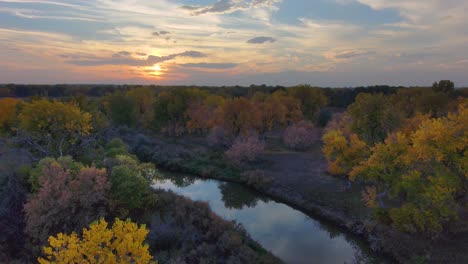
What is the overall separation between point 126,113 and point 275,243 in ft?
155

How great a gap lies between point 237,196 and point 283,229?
330 inches

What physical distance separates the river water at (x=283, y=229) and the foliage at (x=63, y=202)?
33.1ft

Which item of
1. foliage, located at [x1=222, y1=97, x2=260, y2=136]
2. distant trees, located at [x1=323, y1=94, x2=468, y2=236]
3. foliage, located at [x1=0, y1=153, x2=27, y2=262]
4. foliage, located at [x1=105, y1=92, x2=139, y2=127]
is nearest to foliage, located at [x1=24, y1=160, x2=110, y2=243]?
foliage, located at [x1=0, y1=153, x2=27, y2=262]

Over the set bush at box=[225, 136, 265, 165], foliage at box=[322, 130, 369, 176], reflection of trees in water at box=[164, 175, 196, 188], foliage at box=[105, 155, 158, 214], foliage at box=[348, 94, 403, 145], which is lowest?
reflection of trees in water at box=[164, 175, 196, 188]

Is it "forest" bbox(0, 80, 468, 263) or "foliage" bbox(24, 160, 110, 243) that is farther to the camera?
"foliage" bbox(24, 160, 110, 243)

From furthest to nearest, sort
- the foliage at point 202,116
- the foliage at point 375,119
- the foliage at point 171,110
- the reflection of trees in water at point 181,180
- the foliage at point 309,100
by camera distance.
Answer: the foliage at point 309,100
the foliage at point 171,110
the foliage at point 202,116
the reflection of trees in water at point 181,180
the foliage at point 375,119

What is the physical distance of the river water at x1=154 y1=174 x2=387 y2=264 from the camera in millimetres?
20672

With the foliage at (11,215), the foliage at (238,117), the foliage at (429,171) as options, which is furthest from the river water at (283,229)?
the foliage at (238,117)

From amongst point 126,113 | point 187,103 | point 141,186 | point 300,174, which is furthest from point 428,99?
point 126,113

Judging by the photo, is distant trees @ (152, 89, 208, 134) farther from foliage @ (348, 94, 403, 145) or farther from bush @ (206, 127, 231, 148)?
foliage @ (348, 94, 403, 145)

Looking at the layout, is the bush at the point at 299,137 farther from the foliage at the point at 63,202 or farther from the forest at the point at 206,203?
the foliage at the point at 63,202

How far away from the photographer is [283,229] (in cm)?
2458

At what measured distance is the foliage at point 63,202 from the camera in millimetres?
17766

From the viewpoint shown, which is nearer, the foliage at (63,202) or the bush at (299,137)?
the foliage at (63,202)
